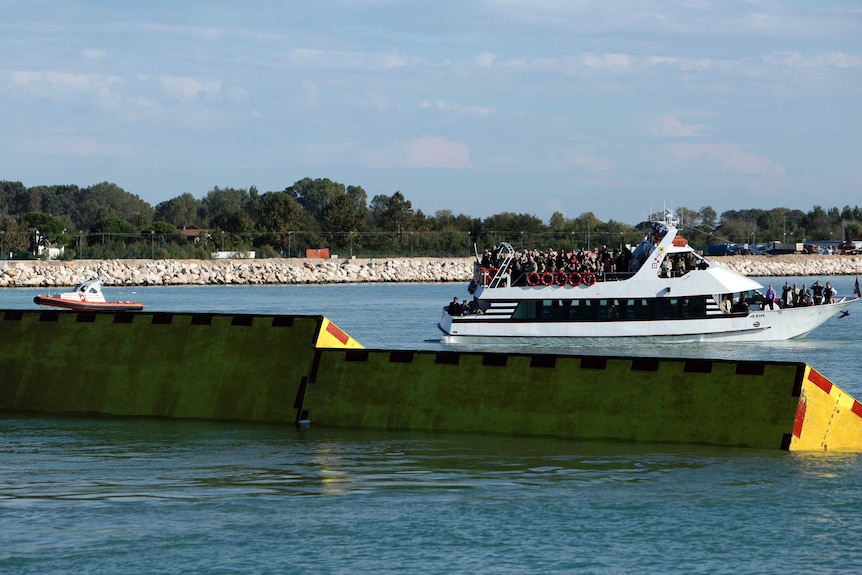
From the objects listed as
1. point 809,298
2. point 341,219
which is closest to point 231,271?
point 341,219

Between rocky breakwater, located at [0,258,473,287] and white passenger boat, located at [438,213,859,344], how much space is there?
72.8 metres

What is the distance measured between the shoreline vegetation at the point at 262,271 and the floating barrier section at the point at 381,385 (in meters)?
91.6

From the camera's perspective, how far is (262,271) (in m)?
123

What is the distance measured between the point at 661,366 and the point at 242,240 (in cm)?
13416

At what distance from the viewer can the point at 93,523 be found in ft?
37.1

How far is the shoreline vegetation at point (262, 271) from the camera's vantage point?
114 metres

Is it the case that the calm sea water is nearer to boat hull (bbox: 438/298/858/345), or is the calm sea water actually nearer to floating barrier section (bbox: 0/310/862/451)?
floating barrier section (bbox: 0/310/862/451)

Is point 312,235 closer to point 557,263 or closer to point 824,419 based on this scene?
point 557,263

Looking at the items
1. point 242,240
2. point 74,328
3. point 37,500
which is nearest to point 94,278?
point 74,328

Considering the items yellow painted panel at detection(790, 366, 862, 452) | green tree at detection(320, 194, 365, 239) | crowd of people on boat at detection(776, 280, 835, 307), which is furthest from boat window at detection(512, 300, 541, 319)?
green tree at detection(320, 194, 365, 239)

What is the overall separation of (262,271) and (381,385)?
109 metres

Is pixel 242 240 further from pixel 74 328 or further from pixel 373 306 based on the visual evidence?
pixel 74 328

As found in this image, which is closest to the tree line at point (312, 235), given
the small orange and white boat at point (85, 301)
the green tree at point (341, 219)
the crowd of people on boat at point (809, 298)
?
the green tree at point (341, 219)

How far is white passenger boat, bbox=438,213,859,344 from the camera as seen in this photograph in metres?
40.1
